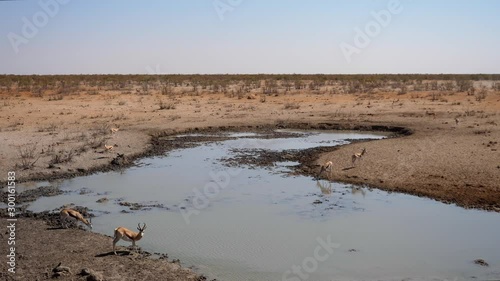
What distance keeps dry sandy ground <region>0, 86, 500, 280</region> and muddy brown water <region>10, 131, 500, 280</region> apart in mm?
1104

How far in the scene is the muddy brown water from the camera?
28.7 feet

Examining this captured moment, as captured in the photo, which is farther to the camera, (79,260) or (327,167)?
(327,167)

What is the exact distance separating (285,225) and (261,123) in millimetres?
16243

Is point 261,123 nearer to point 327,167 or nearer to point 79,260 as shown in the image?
point 327,167

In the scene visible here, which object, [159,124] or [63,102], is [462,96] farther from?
[63,102]

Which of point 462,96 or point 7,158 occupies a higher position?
point 462,96

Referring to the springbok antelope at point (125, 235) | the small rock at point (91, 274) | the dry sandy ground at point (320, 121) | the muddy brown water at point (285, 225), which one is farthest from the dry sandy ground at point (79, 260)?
the dry sandy ground at point (320, 121)

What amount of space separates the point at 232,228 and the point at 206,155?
852 cm

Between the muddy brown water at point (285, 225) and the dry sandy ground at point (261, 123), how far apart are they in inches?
43.4

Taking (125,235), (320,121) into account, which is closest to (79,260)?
(125,235)

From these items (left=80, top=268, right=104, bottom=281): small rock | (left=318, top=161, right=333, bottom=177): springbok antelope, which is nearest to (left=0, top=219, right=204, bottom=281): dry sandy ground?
(left=80, top=268, right=104, bottom=281): small rock

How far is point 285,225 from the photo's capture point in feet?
A: 36.0

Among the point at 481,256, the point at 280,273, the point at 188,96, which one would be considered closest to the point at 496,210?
the point at 481,256

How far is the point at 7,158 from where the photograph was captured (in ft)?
53.7
